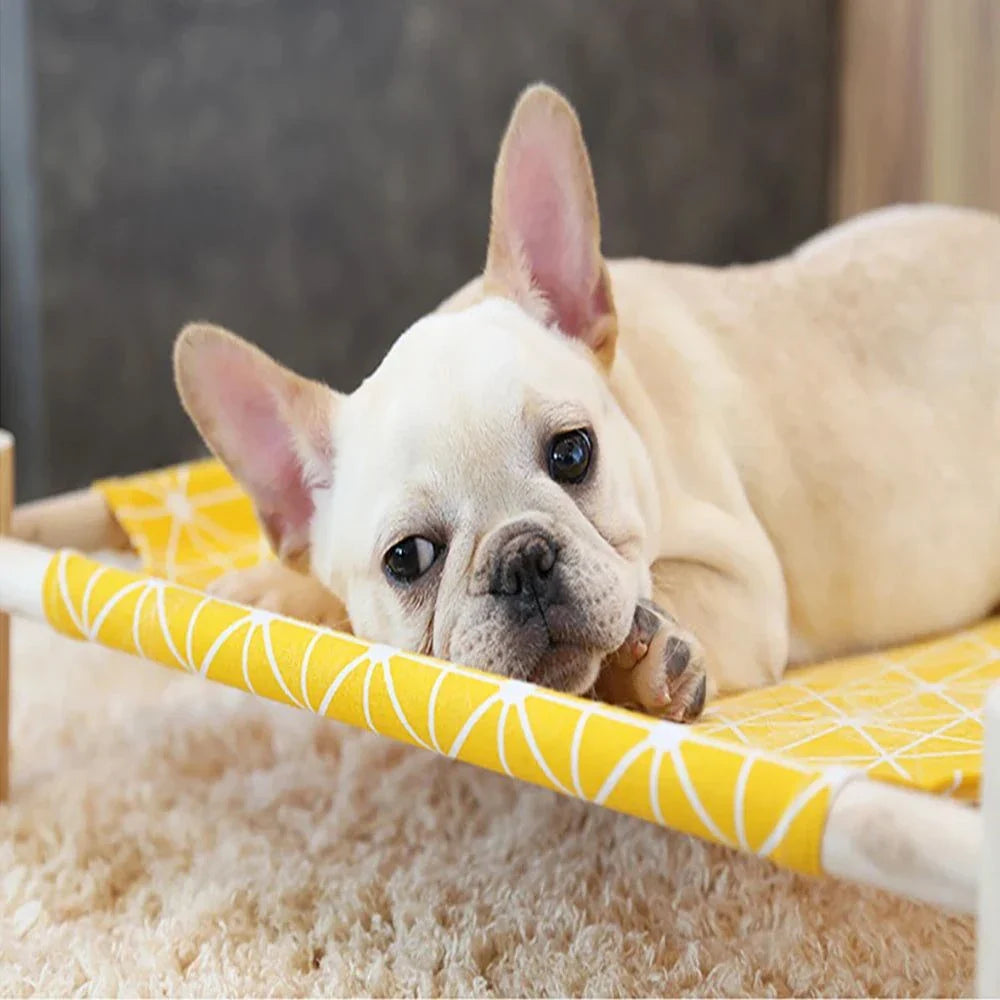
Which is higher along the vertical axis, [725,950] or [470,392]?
[470,392]

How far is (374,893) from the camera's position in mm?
1271

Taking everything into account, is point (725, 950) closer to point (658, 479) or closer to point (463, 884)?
point (463, 884)

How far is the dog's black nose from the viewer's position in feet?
3.47

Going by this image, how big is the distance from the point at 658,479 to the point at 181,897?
1.74 ft

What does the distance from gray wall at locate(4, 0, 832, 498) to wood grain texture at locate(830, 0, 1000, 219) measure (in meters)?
0.09

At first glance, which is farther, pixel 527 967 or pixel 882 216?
pixel 882 216

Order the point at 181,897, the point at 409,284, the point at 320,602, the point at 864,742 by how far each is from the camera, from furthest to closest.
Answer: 1. the point at 409,284
2. the point at 320,602
3. the point at 181,897
4. the point at 864,742

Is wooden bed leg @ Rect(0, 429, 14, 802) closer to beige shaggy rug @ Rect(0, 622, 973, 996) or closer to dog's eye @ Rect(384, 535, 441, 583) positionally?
beige shaggy rug @ Rect(0, 622, 973, 996)

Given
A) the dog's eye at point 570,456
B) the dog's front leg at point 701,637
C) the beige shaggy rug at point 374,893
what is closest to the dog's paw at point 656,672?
the dog's front leg at point 701,637

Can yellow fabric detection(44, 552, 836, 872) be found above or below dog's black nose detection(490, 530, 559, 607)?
below

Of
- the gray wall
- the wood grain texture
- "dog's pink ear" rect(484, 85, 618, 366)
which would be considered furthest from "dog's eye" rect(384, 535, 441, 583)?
the wood grain texture

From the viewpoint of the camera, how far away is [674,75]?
95.0 inches

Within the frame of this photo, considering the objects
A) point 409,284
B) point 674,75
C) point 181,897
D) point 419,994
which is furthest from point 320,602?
point 674,75

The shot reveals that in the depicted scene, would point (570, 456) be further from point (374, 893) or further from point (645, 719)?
point (374, 893)
